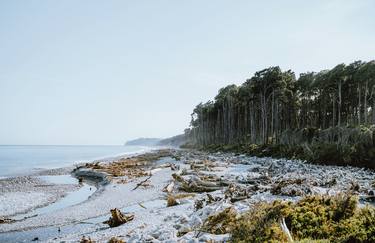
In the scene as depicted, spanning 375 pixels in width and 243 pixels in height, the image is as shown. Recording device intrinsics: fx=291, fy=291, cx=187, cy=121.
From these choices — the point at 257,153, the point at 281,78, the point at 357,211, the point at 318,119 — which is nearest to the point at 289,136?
the point at 257,153

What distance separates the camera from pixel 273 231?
632 centimetres

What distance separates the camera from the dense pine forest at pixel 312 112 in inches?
1109

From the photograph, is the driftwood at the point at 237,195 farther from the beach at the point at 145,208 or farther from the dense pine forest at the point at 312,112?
the dense pine forest at the point at 312,112

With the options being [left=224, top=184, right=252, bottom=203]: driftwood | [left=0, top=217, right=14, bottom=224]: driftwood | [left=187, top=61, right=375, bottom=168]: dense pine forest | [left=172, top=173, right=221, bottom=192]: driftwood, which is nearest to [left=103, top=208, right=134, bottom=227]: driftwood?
[left=224, top=184, right=252, bottom=203]: driftwood

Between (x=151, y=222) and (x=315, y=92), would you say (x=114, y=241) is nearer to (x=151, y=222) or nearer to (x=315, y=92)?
(x=151, y=222)

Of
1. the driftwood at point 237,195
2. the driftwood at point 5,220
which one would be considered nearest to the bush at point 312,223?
the driftwood at point 237,195

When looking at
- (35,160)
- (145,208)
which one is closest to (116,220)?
(145,208)

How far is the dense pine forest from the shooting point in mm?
28156

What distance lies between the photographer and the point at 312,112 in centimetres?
6538

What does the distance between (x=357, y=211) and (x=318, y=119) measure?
187 feet

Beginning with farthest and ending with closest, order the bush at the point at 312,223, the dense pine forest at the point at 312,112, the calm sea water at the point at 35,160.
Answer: the calm sea water at the point at 35,160 < the dense pine forest at the point at 312,112 < the bush at the point at 312,223

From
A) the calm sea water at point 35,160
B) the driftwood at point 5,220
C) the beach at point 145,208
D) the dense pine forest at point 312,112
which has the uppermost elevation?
the dense pine forest at point 312,112

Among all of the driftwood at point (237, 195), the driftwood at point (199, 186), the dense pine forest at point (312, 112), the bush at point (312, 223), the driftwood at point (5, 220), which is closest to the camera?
the bush at point (312, 223)

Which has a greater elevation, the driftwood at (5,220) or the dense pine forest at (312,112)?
the dense pine forest at (312,112)
